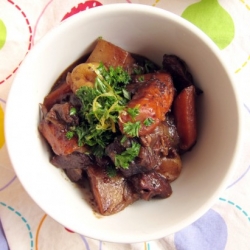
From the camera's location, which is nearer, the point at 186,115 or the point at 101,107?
the point at 101,107

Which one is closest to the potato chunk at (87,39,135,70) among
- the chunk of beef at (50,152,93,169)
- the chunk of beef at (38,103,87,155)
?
the chunk of beef at (38,103,87,155)

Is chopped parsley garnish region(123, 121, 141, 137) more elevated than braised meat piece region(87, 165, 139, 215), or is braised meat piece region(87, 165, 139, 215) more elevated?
chopped parsley garnish region(123, 121, 141, 137)

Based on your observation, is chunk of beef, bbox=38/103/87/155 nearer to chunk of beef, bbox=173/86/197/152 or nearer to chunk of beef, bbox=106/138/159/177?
chunk of beef, bbox=106/138/159/177

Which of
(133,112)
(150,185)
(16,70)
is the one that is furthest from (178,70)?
(16,70)

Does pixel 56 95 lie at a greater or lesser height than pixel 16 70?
greater

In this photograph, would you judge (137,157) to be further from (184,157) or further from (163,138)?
(184,157)

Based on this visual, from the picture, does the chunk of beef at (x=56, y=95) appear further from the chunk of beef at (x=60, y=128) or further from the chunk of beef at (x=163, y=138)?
the chunk of beef at (x=163, y=138)

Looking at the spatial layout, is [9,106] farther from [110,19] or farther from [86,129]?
[110,19]
